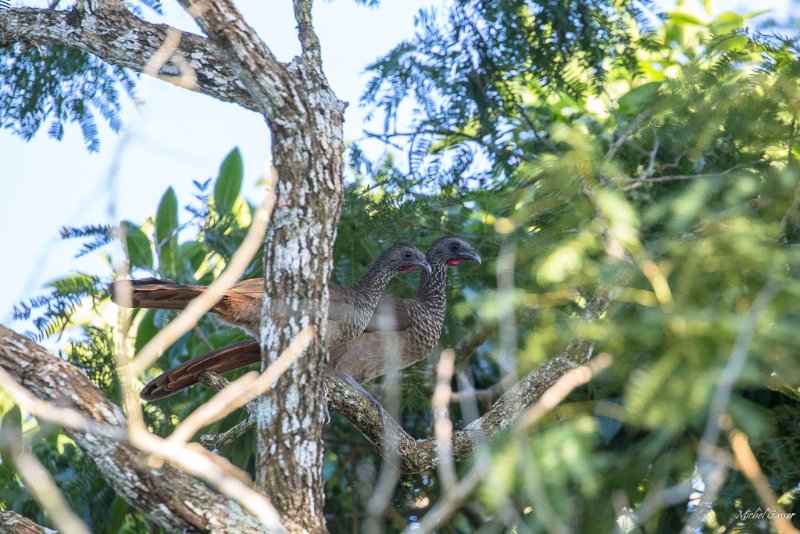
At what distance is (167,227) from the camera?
17.7ft

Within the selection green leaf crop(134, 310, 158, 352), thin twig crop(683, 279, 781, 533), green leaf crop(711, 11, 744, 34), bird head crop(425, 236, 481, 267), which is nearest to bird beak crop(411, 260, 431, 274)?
bird head crop(425, 236, 481, 267)

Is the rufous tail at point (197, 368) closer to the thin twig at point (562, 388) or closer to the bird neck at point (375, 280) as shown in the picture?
the bird neck at point (375, 280)

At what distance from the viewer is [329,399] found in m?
4.05

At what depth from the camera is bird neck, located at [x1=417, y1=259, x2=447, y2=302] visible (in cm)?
530

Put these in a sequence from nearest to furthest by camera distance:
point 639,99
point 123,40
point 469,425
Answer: point 123,40 < point 469,425 < point 639,99

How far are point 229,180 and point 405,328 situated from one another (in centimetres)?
146

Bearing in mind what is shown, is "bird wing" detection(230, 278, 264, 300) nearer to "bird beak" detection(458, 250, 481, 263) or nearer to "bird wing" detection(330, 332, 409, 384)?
"bird wing" detection(330, 332, 409, 384)

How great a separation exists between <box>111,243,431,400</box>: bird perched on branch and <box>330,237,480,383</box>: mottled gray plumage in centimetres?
13

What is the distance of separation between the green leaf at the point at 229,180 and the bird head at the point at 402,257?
989 millimetres

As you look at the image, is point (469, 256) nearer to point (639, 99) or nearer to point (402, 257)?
point (402, 257)

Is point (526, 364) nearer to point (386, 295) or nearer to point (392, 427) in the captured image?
point (392, 427)

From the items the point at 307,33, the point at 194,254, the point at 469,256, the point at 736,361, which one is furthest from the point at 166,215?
the point at 736,361

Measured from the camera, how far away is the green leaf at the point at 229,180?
18.2ft

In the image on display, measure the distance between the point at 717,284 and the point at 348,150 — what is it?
2996 millimetres
